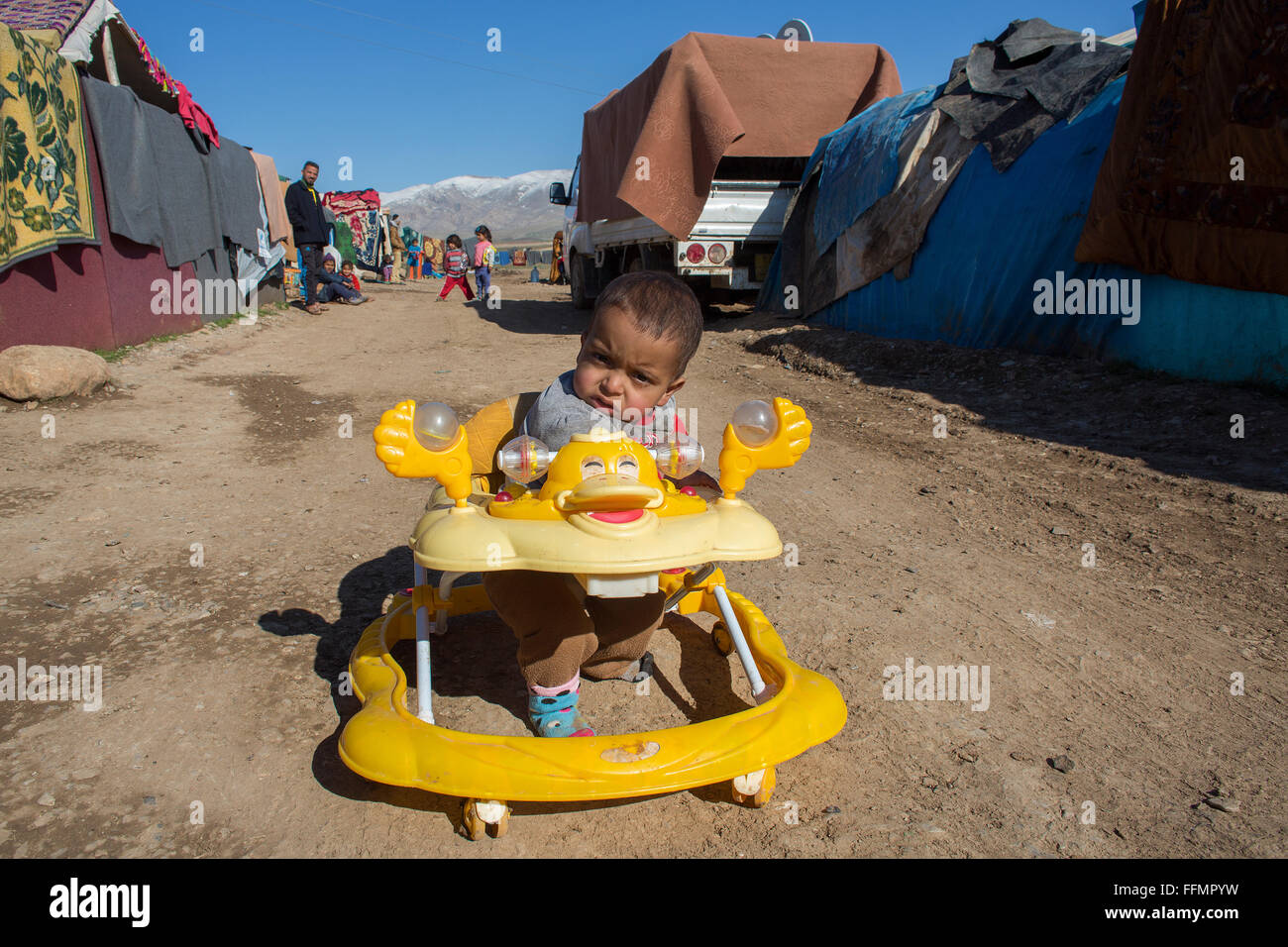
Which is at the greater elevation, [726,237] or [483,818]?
[726,237]

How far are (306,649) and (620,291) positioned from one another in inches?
67.0

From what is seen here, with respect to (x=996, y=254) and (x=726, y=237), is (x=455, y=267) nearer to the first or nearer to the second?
(x=726, y=237)

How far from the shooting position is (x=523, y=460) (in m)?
2.06

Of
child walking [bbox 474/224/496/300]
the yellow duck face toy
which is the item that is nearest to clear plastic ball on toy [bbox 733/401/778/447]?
the yellow duck face toy

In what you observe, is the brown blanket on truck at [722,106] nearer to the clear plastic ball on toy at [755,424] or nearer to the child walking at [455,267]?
the child walking at [455,267]

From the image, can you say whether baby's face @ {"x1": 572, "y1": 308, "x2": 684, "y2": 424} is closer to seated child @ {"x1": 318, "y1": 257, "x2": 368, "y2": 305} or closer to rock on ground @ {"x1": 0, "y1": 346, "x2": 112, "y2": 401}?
rock on ground @ {"x1": 0, "y1": 346, "x2": 112, "y2": 401}

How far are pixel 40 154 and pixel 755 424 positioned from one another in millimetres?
7874

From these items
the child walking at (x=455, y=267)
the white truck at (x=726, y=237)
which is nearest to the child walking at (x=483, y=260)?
the child walking at (x=455, y=267)

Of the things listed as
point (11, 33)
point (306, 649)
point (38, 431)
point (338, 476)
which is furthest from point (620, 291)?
point (11, 33)

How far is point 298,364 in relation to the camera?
8852mm

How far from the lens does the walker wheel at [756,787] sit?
2023 mm

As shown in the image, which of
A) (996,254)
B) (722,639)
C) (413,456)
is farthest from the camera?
(996,254)

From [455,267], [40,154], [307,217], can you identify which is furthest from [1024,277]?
[455,267]

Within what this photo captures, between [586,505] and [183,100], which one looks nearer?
[586,505]
